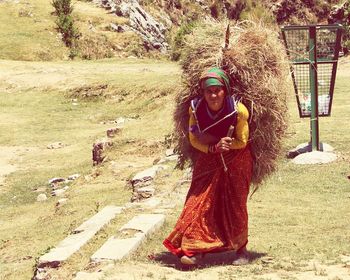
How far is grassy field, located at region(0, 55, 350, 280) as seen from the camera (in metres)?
5.89

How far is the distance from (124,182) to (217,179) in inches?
193

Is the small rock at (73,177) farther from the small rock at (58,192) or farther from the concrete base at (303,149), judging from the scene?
the concrete base at (303,149)

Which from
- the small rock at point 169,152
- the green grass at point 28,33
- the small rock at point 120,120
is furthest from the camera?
the green grass at point 28,33

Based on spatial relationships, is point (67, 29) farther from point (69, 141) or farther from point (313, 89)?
point (313, 89)

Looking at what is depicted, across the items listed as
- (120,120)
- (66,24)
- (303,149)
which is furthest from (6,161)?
(66,24)

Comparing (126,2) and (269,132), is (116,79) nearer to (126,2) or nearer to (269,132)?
(269,132)

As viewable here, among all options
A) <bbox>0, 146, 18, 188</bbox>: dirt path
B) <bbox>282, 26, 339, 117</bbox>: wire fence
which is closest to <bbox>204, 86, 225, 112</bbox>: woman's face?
<bbox>282, 26, 339, 117</bbox>: wire fence

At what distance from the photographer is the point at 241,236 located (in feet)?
17.6

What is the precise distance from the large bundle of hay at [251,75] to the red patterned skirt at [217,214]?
300 millimetres

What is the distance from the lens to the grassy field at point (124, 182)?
5.89 metres

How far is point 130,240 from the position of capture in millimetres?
6047

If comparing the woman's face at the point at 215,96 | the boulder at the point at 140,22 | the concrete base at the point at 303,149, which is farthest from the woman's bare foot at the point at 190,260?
the boulder at the point at 140,22

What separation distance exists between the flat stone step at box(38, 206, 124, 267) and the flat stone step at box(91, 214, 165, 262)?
0.36 meters

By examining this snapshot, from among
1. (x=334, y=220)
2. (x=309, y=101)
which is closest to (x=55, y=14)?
(x=309, y=101)
